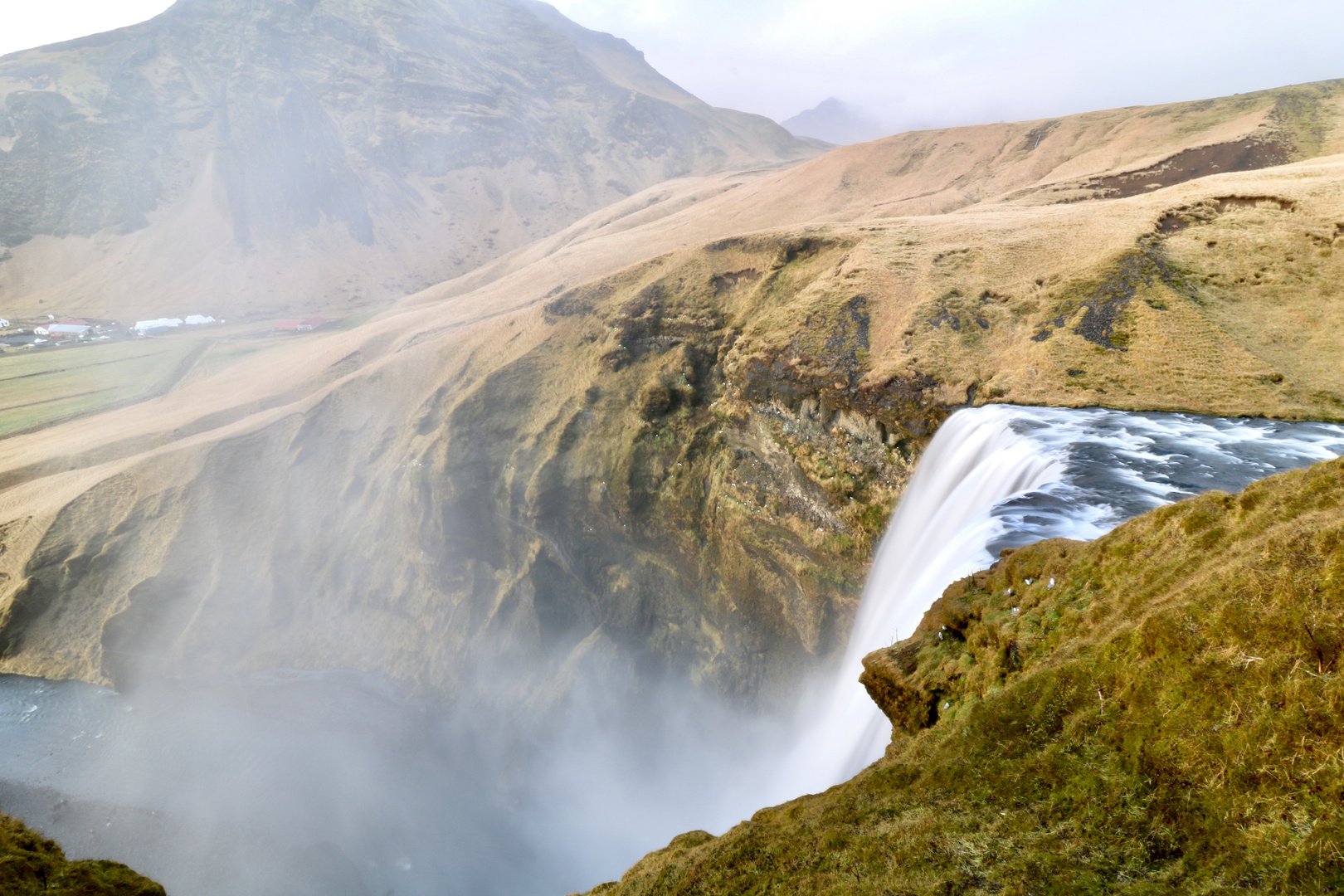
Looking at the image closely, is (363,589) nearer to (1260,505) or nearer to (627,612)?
(627,612)

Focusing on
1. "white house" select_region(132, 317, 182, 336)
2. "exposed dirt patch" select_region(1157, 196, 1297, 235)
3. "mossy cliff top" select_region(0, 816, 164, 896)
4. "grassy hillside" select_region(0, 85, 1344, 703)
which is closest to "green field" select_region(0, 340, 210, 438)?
"grassy hillside" select_region(0, 85, 1344, 703)

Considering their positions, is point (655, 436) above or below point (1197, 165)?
below

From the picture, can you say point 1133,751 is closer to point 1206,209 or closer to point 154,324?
point 1206,209

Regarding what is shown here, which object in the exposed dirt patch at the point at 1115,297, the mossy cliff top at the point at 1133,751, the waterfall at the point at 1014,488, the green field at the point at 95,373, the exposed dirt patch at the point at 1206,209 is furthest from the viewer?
the green field at the point at 95,373

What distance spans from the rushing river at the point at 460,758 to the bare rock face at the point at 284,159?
318 ft

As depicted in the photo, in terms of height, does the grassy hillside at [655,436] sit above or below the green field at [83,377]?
below

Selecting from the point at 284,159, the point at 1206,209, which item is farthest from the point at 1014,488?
the point at 284,159

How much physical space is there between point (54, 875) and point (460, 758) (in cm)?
3344

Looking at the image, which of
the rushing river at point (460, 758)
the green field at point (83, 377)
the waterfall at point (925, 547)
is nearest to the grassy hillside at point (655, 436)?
the rushing river at point (460, 758)

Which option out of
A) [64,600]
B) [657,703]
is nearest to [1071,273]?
[657,703]

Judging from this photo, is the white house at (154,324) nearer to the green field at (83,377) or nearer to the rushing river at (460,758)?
the green field at (83,377)

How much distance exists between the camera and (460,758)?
36.6 metres

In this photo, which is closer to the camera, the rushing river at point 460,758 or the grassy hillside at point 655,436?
the rushing river at point 460,758

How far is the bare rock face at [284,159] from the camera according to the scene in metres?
117
